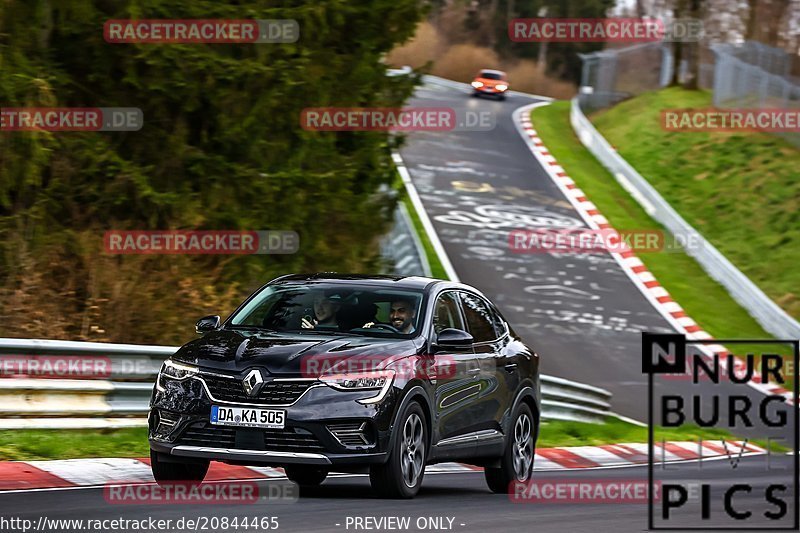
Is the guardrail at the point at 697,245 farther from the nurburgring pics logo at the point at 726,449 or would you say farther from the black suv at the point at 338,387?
the black suv at the point at 338,387

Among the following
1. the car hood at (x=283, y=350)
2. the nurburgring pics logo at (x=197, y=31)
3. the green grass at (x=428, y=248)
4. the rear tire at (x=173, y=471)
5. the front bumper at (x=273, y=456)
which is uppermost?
the nurburgring pics logo at (x=197, y=31)

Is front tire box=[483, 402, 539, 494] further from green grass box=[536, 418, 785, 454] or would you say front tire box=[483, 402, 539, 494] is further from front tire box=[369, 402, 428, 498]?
green grass box=[536, 418, 785, 454]

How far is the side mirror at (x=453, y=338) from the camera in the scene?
10102 mm

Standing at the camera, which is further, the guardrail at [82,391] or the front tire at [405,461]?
the guardrail at [82,391]

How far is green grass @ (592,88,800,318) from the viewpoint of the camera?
31141 mm

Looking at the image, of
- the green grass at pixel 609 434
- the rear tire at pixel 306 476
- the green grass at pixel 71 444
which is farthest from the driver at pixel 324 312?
the green grass at pixel 609 434

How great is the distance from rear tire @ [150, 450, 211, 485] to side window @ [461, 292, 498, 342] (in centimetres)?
248

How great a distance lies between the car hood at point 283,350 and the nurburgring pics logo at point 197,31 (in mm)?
7942

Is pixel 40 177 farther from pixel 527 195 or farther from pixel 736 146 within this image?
pixel 736 146

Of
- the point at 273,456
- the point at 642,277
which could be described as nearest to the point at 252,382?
the point at 273,456

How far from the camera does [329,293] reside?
10.5 meters

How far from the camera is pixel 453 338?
1010cm

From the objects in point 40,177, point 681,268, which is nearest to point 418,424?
point 40,177

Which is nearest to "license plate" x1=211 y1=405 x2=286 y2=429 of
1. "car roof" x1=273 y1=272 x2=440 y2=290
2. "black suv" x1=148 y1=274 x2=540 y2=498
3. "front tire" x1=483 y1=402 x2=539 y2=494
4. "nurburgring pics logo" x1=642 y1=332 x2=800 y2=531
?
"black suv" x1=148 y1=274 x2=540 y2=498
